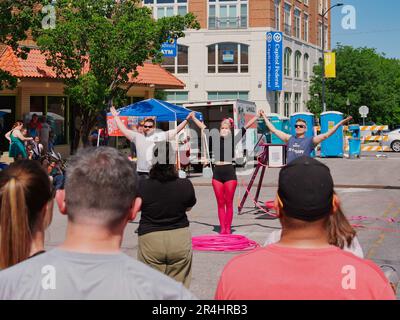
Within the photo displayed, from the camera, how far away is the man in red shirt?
2.64 meters

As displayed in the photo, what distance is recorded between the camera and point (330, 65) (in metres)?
49.2

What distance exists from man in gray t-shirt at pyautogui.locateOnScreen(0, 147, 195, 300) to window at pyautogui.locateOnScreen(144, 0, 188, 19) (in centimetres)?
5250

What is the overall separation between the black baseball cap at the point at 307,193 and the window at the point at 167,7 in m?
52.3

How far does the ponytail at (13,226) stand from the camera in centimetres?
296

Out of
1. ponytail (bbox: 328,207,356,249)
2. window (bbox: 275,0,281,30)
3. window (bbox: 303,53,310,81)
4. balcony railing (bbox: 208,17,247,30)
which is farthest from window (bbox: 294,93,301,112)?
ponytail (bbox: 328,207,356,249)

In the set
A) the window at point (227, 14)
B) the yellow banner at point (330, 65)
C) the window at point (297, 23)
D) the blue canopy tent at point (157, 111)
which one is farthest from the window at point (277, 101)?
the blue canopy tent at point (157, 111)

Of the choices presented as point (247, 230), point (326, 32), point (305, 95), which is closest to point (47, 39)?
point (247, 230)

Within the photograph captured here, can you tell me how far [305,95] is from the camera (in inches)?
2422

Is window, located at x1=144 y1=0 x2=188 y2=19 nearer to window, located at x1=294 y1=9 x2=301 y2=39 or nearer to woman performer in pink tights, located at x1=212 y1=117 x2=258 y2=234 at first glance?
window, located at x1=294 y1=9 x2=301 y2=39

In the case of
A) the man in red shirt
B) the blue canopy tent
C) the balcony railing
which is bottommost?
the man in red shirt

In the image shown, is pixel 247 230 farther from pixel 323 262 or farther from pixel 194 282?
pixel 323 262

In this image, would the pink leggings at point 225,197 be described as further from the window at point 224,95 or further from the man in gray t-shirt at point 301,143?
the window at point 224,95

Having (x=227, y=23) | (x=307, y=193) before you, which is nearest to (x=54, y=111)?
(x=227, y=23)
